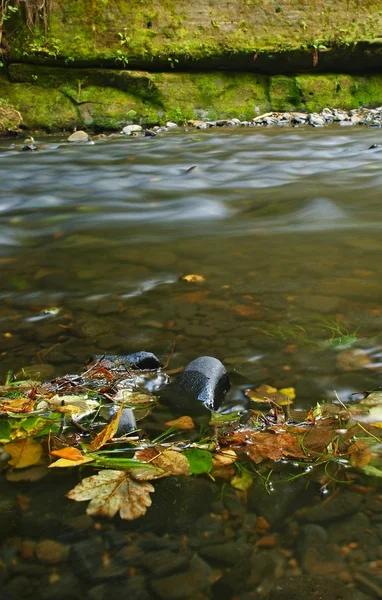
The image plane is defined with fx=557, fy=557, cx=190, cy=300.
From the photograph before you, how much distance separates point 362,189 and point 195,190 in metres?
1.31

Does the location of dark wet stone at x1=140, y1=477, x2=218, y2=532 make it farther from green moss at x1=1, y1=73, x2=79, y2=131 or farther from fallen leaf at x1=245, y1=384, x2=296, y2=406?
green moss at x1=1, y1=73, x2=79, y2=131

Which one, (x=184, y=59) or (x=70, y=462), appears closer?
(x=70, y=462)

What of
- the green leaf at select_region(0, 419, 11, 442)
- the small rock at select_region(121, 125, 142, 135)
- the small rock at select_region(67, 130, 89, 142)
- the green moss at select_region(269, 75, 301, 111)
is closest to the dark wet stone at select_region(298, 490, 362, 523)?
the green leaf at select_region(0, 419, 11, 442)

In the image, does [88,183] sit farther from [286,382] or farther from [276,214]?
[286,382]

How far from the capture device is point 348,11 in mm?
11516

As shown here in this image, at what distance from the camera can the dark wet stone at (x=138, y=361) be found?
1640mm

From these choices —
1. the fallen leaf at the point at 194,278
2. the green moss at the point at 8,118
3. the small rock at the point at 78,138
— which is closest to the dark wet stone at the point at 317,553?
the fallen leaf at the point at 194,278

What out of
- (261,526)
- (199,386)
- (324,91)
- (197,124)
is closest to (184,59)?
(197,124)

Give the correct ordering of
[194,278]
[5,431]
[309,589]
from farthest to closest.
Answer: [194,278]
[5,431]
[309,589]

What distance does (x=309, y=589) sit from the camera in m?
0.87

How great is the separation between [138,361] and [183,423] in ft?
1.12

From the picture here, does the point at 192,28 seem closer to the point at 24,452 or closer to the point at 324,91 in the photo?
the point at 324,91

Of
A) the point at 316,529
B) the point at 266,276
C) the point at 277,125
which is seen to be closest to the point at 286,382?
the point at 316,529

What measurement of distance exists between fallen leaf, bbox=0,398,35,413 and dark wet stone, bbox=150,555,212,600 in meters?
0.65
